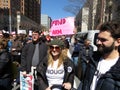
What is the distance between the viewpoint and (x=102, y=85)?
2.81 m

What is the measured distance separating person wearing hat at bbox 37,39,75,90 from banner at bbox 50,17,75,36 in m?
5.27

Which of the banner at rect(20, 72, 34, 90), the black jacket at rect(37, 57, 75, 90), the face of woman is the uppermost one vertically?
the face of woman

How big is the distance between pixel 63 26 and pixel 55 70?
5842 mm

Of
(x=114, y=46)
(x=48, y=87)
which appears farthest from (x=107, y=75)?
(x=48, y=87)

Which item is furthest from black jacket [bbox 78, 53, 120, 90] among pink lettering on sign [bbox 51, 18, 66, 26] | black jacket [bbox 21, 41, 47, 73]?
pink lettering on sign [bbox 51, 18, 66, 26]

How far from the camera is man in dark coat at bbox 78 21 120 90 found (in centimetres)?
276

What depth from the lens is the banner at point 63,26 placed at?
31.9 feet

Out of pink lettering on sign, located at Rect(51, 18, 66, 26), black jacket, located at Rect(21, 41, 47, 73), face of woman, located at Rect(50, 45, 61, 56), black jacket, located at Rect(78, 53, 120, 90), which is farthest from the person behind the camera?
pink lettering on sign, located at Rect(51, 18, 66, 26)

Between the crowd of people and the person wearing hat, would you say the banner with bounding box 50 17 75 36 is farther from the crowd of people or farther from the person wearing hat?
the person wearing hat

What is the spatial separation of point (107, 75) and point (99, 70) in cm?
20

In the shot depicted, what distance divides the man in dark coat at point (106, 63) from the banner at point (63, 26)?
6.55 meters

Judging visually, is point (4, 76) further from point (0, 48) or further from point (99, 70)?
point (99, 70)

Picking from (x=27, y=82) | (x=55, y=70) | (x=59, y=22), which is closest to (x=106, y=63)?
(x=55, y=70)

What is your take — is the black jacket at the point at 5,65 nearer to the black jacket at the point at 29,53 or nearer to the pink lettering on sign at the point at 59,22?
the black jacket at the point at 29,53
